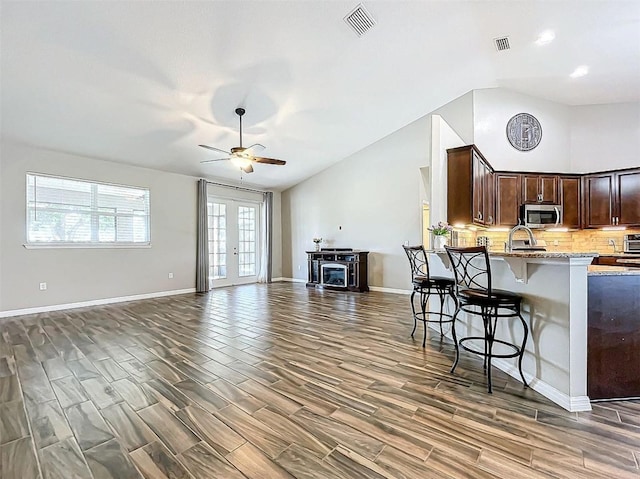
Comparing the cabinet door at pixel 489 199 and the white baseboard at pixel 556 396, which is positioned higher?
the cabinet door at pixel 489 199

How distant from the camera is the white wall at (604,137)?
536 centimetres

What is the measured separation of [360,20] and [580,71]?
375 cm

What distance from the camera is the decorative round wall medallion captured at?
5676 millimetres

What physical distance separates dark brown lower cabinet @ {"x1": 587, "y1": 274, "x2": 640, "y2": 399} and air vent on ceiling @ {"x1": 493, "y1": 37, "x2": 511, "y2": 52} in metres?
3.58

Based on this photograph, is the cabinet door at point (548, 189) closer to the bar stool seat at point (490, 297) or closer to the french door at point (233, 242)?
the bar stool seat at point (490, 297)

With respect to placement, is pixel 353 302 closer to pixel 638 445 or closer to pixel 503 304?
pixel 503 304

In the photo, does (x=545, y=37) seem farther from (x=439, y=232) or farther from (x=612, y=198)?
(x=612, y=198)

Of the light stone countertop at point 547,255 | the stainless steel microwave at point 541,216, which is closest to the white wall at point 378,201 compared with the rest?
the stainless steel microwave at point 541,216

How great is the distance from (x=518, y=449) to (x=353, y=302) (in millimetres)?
4273

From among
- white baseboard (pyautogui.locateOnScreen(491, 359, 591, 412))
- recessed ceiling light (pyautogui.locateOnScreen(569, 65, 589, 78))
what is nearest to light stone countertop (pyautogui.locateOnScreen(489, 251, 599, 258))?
white baseboard (pyautogui.locateOnScreen(491, 359, 591, 412))

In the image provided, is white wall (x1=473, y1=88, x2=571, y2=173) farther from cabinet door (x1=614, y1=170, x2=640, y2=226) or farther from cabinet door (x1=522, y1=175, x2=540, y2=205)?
cabinet door (x1=614, y1=170, x2=640, y2=226)

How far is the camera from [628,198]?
5.12m

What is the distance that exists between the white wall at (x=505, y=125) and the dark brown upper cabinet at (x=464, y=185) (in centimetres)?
136

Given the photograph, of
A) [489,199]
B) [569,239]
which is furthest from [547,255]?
[569,239]
